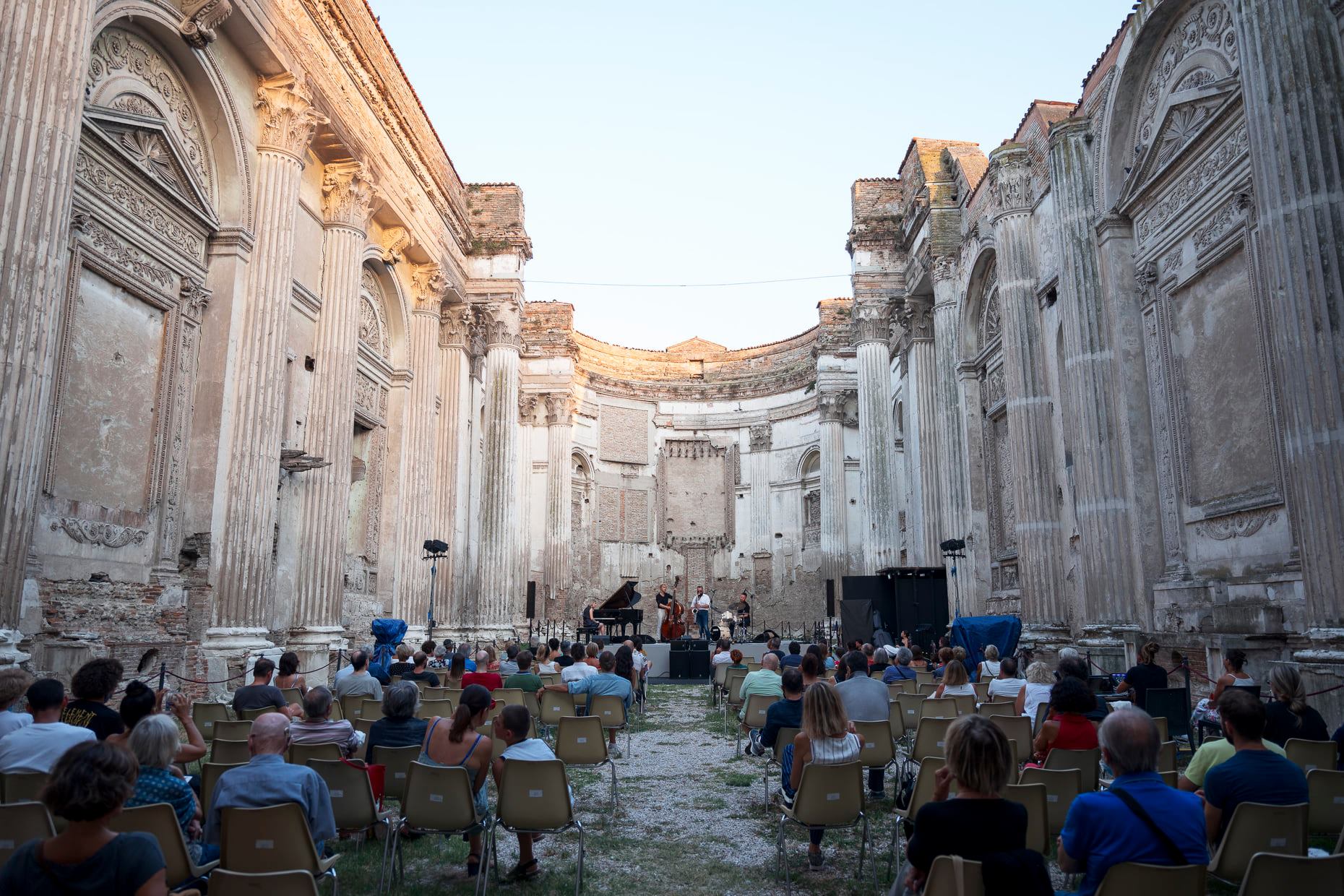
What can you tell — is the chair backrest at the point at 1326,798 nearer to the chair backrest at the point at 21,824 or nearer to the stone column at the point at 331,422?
the chair backrest at the point at 21,824

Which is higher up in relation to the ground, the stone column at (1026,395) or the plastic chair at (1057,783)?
the stone column at (1026,395)

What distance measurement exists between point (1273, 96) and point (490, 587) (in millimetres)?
20595

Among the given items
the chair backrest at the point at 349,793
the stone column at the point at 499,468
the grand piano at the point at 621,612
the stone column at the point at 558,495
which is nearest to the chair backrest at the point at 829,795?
the chair backrest at the point at 349,793

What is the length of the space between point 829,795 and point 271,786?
10.7ft

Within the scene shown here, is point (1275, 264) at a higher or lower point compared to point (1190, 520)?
higher

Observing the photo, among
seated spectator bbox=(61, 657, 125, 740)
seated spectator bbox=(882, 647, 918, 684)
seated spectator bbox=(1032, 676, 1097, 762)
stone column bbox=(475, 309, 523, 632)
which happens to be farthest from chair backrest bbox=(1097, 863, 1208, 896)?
stone column bbox=(475, 309, 523, 632)

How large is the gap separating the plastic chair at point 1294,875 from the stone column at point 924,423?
18.7 metres

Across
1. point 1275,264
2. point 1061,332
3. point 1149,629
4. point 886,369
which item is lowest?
point 1149,629

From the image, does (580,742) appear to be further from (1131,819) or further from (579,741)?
(1131,819)

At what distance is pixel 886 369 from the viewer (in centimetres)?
2606

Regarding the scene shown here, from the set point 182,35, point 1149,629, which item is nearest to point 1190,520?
point 1149,629

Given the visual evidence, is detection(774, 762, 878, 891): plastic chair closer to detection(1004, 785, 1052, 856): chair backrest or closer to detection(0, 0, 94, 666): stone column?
detection(1004, 785, 1052, 856): chair backrest

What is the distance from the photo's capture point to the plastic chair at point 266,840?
419 centimetres

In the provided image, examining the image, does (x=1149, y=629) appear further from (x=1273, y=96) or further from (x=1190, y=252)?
(x=1273, y=96)
